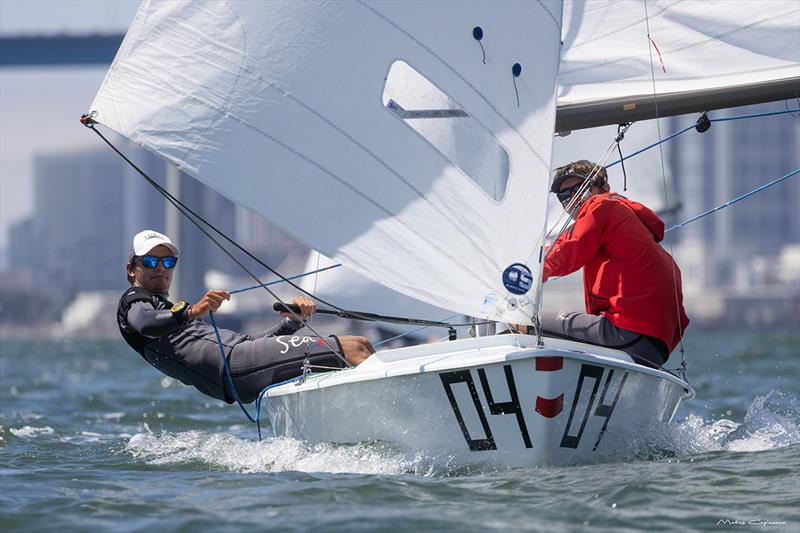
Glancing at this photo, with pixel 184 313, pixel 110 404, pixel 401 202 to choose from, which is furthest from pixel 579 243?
pixel 110 404

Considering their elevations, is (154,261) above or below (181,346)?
above

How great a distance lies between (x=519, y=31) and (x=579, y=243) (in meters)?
0.91

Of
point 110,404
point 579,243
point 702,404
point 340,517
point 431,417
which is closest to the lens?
point 340,517

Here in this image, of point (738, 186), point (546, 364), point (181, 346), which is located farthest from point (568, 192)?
point (738, 186)

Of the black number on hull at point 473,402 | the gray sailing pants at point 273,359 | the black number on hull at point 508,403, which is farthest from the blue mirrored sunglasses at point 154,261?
the black number on hull at point 508,403

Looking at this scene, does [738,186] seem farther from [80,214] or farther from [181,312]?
[181,312]

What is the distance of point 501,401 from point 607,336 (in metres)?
0.84

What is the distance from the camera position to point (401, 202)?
4906 mm

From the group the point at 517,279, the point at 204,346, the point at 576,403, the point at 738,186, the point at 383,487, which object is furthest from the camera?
the point at 738,186

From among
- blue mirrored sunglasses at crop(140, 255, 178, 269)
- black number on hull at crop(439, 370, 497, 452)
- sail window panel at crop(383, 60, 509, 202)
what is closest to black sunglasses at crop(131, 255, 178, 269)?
blue mirrored sunglasses at crop(140, 255, 178, 269)

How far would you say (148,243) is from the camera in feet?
19.2

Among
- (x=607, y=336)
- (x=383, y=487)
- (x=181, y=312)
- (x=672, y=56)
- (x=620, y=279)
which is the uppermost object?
(x=672, y=56)

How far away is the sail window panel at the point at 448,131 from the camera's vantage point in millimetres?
4953

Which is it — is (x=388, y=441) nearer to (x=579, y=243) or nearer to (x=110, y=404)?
(x=579, y=243)
